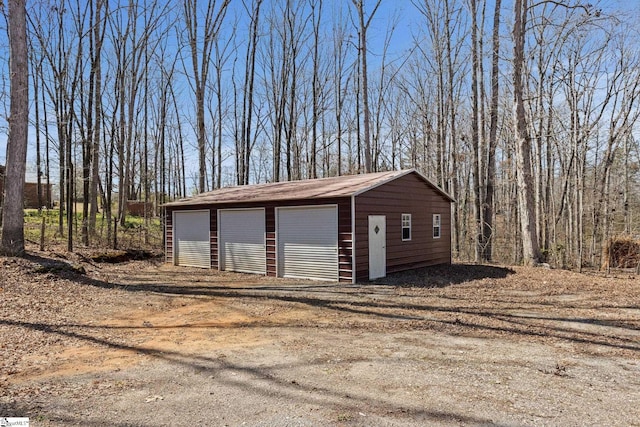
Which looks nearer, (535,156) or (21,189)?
(21,189)

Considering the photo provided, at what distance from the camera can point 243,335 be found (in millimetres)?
5938

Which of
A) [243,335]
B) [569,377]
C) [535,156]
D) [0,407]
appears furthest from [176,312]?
[535,156]

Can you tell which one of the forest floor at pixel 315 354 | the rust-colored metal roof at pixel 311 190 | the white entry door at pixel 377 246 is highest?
the rust-colored metal roof at pixel 311 190

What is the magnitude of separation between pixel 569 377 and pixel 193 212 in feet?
41.3

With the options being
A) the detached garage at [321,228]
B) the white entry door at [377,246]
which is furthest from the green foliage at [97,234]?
the white entry door at [377,246]

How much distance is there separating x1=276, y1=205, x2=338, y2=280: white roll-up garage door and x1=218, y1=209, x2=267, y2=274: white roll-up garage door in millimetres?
818

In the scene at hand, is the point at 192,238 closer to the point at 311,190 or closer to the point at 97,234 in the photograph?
the point at 311,190

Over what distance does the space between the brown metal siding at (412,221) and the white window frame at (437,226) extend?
0.14 meters

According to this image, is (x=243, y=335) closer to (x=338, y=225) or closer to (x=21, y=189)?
(x=338, y=225)

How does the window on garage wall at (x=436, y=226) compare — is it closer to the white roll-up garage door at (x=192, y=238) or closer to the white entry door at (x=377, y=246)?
the white entry door at (x=377, y=246)

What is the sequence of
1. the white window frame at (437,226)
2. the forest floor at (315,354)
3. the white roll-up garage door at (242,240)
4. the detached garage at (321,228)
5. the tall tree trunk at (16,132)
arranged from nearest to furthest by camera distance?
the forest floor at (315,354) < the tall tree trunk at (16,132) < the detached garage at (321,228) < the white roll-up garage door at (242,240) < the white window frame at (437,226)

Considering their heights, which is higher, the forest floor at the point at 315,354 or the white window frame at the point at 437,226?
the white window frame at the point at 437,226

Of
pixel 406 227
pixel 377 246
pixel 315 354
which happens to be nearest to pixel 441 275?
pixel 406 227

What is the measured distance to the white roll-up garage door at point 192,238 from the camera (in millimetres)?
14062
